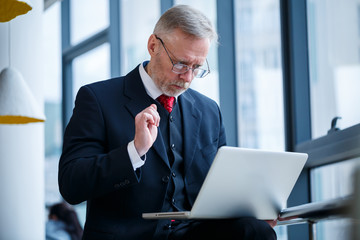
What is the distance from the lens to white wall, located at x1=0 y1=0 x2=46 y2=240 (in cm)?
360

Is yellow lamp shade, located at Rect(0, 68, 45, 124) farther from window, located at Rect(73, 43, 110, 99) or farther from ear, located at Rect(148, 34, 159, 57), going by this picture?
window, located at Rect(73, 43, 110, 99)

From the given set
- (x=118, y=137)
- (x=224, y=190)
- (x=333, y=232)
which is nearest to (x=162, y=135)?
(x=118, y=137)

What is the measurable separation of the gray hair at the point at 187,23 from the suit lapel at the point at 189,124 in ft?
0.89

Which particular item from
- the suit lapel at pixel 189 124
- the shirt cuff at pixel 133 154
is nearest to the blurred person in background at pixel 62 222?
the suit lapel at pixel 189 124

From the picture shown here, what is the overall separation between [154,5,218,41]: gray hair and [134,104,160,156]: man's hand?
444 mm

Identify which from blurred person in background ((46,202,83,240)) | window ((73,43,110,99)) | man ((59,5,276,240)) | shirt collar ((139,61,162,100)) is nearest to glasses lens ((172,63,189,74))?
man ((59,5,276,240))

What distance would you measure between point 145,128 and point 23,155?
2220 millimetres

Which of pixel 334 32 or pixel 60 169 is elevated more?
pixel 334 32

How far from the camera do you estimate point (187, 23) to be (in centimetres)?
203

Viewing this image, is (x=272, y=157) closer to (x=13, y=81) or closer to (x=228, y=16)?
(x=13, y=81)

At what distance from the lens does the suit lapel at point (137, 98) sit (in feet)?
6.40

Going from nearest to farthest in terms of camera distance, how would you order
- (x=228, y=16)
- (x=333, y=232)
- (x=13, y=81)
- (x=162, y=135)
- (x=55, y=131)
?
(x=162, y=135) → (x=333, y=232) → (x=13, y=81) → (x=228, y=16) → (x=55, y=131)

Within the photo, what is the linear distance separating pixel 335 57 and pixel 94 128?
4.55ft

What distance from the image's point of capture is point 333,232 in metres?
2.60
